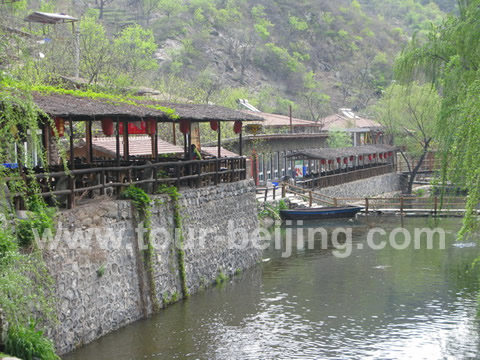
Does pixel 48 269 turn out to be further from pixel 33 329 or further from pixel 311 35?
pixel 311 35

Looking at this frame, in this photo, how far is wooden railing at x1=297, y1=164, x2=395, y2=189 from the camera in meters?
39.8

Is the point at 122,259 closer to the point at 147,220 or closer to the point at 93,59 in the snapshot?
the point at 147,220

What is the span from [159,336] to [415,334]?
5610 mm

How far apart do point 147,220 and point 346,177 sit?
96.0ft

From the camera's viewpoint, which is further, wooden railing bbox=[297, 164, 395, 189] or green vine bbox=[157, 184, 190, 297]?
wooden railing bbox=[297, 164, 395, 189]

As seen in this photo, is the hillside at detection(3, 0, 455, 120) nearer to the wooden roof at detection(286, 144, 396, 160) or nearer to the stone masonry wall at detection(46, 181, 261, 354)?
the wooden roof at detection(286, 144, 396, 160)

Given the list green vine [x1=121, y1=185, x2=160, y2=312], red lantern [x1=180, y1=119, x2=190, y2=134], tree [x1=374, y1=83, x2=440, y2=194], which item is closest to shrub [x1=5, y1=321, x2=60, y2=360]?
green vine [x1=121, y1=185, x2=160, y2=312]

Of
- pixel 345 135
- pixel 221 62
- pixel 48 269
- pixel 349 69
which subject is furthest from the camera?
pixel 349 69

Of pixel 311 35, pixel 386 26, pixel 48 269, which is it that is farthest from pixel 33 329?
pixel 386 26

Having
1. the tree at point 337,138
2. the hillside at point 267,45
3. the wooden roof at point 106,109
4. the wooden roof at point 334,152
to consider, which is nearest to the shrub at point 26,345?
the wooden roof at point 106,109

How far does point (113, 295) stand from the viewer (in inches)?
555

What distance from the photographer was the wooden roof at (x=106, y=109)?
13188 millimetres

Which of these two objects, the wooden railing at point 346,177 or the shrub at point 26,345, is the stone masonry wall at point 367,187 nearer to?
the wooden railing at point 346,177

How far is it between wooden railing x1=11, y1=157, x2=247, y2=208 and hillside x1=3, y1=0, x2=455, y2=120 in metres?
34.2
